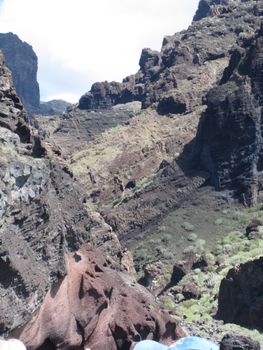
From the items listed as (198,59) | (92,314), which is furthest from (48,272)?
(198,59)

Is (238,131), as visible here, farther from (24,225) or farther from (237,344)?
(24,225)

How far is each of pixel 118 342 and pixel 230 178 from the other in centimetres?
4303

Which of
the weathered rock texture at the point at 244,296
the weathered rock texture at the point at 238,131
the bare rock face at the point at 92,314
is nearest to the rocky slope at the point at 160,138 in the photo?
the weathered rock texture at the point at 238,131

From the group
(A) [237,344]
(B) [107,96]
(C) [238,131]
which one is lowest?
(A) [237,344]

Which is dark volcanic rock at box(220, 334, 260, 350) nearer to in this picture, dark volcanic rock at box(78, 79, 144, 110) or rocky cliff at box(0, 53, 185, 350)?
rocky cliff at box(0, 53, 185, 350)

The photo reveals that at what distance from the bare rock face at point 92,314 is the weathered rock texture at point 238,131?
39876 millimetres

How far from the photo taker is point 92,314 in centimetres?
1578

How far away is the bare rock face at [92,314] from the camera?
1470cm

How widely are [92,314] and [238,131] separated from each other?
145ft

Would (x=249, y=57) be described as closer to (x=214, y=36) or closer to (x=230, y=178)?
(x=230, y=178)

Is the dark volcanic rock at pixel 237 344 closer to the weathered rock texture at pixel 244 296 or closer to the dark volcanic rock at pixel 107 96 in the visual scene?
the weathered rock texture at pixel 244 296

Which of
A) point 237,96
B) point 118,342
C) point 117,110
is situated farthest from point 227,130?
point 117,110

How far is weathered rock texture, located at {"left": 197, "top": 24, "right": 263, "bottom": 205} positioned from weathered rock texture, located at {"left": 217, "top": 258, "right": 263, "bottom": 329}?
Answer: 22964mm

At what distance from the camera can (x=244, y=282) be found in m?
33.4
